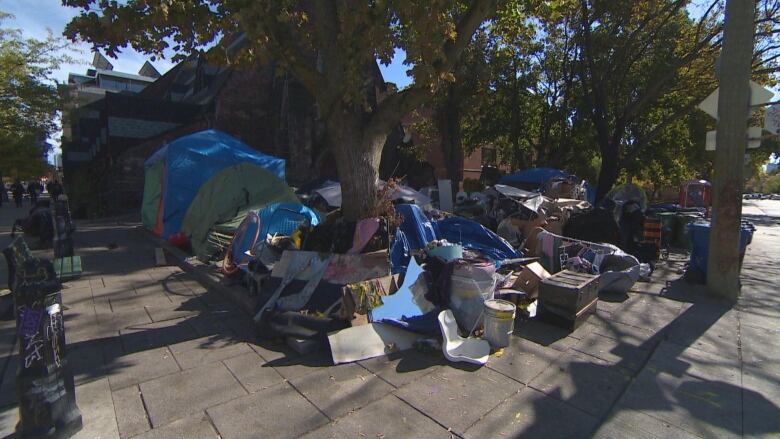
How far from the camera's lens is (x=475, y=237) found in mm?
7367

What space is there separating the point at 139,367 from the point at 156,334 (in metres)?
0.85

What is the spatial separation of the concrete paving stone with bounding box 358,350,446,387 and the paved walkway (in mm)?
17

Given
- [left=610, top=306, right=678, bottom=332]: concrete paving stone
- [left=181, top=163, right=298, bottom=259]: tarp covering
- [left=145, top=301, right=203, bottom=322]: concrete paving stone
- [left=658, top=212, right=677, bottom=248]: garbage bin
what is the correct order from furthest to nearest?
[left=658, top=212, right=677, bottom=248]: garbage bin → [left=181, top=163, right=298, bottom=259]: tarp covering → [left=145, top=301, right=203, bottom=322]: concrete paving stone → [left=610, top=306, right=678, bottom=332]: concrete paving stone

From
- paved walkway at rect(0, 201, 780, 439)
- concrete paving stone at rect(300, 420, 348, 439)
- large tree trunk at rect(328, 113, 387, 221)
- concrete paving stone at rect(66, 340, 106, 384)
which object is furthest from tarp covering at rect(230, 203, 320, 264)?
concrete paving stone at rect(300, 420, 348, 439)

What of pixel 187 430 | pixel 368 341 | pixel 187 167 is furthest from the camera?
pixel 187 167

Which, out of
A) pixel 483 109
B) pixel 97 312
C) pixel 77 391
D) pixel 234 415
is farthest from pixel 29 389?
pixel 483 109

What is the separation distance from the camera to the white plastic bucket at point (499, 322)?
400 cm

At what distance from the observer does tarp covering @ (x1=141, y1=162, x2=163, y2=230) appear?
1115cm

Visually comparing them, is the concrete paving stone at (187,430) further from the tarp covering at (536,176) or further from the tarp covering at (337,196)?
the tarp covering at (536,176)

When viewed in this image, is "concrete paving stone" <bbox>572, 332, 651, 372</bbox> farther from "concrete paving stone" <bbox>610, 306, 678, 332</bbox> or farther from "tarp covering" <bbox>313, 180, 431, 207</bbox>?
"tarp covering" <bbox>313, 180, 431, 207</bbox>

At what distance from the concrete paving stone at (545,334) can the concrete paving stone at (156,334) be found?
362 centimetres

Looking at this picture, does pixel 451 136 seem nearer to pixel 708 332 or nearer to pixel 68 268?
pixel 708 332

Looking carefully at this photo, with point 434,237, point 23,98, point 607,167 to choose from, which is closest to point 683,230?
point 607,167

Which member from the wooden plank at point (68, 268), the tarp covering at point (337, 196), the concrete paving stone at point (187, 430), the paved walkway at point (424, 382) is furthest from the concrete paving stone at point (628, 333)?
the wooden plank at point (68, 268)
